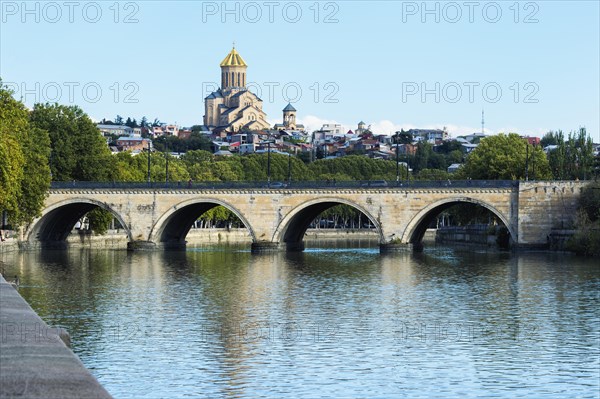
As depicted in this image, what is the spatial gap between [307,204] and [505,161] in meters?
22.1

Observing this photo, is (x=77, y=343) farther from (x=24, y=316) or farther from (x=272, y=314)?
(x=272, y=314)

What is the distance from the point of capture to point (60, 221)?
8238cm

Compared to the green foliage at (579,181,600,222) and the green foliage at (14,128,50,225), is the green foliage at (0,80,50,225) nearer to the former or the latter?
the green foliage at (14,128,50,225)

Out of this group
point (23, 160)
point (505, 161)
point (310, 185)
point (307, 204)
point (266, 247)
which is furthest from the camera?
point (505, 161)

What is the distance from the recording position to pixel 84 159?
84.3 m

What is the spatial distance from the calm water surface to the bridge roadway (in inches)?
499

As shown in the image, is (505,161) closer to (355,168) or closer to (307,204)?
(307,204)

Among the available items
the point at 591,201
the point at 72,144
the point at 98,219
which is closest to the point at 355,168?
the point at 98,219

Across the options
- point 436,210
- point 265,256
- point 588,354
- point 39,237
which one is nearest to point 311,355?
point 588,354

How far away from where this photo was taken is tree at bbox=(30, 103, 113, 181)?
273 ft

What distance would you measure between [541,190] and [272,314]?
129 feet

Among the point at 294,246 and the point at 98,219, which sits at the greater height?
the point at 98,219

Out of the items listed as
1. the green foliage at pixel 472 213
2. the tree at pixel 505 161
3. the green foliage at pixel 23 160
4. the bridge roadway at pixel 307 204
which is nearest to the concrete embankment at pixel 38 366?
the green foliage at pixel 23 160

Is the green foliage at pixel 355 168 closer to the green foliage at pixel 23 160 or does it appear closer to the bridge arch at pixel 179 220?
the bridge arch at pixel 179 220
